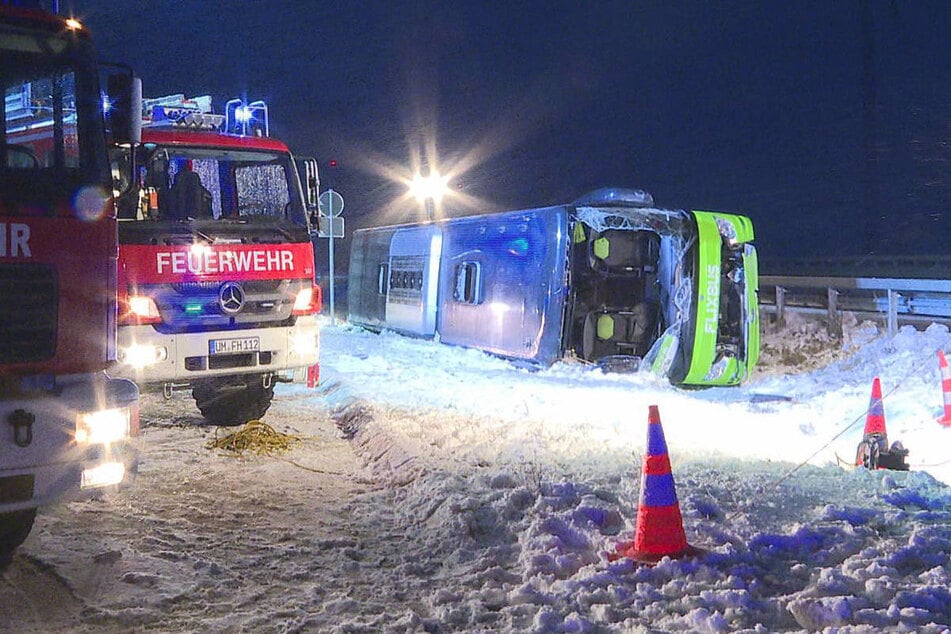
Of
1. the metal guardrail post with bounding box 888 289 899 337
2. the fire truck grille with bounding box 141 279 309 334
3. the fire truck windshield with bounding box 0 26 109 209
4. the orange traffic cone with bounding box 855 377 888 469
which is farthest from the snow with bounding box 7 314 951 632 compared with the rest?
the metal guardrail post with bounding box 888 289 899 337

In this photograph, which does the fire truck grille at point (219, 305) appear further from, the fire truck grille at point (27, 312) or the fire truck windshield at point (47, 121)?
the fire truck grille at point (27, 312)

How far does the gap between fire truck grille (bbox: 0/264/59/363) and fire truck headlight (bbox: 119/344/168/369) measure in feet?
10.1

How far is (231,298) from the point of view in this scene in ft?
Result: 27.6

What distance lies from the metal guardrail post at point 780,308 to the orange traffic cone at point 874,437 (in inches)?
378

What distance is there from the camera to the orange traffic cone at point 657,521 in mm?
4875

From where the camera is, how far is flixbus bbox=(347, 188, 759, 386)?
12.0m

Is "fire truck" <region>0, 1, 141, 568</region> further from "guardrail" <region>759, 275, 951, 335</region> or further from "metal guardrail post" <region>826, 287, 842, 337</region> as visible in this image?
"metal guardrail post" <region>826, 287, 842, 337</region>

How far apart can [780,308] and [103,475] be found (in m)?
14.3

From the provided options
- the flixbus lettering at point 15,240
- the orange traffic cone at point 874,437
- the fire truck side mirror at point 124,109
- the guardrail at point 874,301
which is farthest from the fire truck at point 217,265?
the guardrail at point 874,301

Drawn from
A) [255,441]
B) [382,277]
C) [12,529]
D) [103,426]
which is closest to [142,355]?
[255,441]

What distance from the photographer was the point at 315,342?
29.9 ft

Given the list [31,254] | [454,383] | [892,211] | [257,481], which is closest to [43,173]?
[31,254]

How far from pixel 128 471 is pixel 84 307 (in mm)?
1001

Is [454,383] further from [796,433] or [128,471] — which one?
[128,471]
